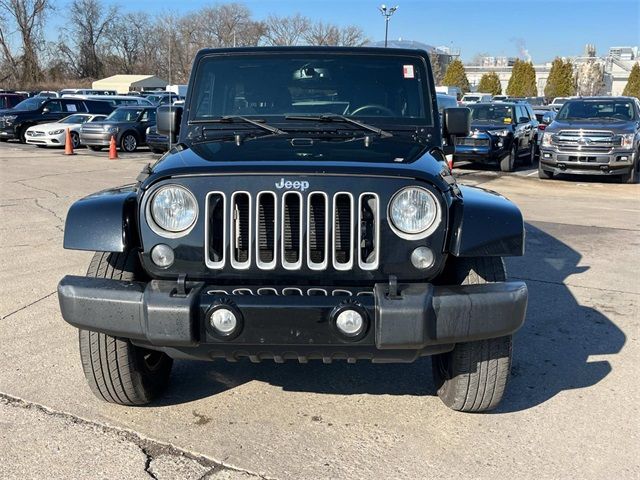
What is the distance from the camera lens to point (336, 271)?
3.08m

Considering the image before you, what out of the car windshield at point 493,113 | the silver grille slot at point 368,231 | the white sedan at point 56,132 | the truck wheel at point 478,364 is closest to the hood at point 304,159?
the silver grille slot at point 368,231

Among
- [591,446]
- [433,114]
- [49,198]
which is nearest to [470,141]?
[49,198]

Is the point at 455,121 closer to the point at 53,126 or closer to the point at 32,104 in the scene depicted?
the point at 53,126

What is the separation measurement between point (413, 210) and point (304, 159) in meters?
0.59

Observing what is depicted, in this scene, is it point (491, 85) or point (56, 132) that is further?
point (491, 85)

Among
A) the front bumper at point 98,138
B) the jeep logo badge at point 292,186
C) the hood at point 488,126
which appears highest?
the jeep logo badge at point 292,186

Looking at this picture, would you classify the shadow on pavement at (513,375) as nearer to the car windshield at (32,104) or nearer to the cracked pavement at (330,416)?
the cracked pavement at (330,416)

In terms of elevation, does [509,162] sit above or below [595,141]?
below

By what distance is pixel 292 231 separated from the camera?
10.2 feet

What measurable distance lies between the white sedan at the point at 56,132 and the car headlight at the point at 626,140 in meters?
15.6

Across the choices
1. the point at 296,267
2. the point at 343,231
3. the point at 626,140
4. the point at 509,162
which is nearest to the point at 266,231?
the point at 296,267

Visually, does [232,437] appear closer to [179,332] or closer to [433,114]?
[179,332]

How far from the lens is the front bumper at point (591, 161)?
1375 cm

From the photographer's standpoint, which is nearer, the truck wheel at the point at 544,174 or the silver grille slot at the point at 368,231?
the silver grille slot at the point at 368,231
